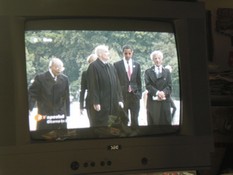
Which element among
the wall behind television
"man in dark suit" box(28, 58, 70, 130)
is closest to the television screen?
"man in dark suit" box(28, 58, 70, 130)

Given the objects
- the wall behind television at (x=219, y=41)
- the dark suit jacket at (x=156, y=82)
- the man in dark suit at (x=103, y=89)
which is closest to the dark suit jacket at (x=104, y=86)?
the man in dark suit at (x=103, y=89)

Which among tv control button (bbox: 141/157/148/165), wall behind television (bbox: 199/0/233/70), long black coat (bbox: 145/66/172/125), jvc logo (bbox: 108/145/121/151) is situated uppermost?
wall behind television (bbox: 199/0/233/70)

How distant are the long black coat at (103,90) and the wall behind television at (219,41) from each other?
0.73m

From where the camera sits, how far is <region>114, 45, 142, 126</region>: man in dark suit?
1287 mm

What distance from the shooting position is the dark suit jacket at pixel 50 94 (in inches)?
48.7

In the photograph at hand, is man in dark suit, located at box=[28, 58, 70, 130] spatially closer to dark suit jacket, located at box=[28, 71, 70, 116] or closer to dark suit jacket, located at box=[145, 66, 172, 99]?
dark suit jacket, located at box=[28, 71, 70, 116]

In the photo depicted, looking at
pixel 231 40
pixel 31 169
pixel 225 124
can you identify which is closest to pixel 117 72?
pixel 31 169

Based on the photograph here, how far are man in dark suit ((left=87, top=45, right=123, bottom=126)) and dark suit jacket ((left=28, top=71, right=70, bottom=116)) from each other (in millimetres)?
82

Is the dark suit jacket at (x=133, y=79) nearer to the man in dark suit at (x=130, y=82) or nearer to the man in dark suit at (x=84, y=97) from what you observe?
the man in dark suit at (x=130, y=82)

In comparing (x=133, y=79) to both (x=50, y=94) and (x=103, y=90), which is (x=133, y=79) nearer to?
(x=103, y=90)

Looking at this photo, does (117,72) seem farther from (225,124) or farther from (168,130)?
(225,124)

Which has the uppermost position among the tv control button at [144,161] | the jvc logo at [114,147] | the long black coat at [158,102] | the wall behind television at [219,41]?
the wall behind television at [219,41]

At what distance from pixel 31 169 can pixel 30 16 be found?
0.49 meters

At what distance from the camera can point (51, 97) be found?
125cm
